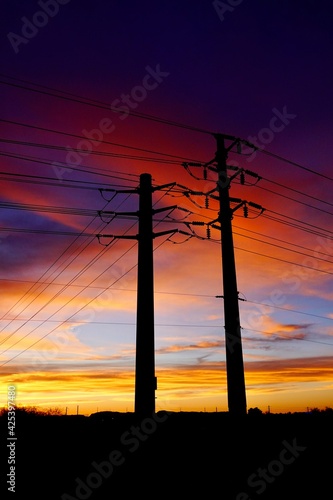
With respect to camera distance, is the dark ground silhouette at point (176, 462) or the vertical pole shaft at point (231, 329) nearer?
the dark ground silhouette at point (176, 462)

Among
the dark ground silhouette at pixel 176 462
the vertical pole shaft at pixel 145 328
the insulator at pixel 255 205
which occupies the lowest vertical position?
the dark ground silhouette at pixel 176 462

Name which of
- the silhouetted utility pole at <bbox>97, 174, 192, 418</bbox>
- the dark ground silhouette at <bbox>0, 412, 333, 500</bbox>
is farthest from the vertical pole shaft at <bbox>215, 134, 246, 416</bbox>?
the silhouetted utility pole at <bbox>97, 174, 192, 418</bbox>

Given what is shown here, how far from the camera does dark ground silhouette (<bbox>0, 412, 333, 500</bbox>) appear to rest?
1584 cm

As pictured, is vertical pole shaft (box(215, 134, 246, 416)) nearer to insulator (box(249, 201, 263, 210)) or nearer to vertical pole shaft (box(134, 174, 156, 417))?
vertical pole shaft (box(134, 174, 156, 417))

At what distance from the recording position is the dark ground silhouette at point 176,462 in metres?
15.8

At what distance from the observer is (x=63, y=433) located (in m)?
28.5

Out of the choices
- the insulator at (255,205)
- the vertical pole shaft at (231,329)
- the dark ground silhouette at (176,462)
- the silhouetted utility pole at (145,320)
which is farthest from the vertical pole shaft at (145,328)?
the insulator at (255,205)

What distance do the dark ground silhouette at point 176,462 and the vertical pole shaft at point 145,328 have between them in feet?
3.12

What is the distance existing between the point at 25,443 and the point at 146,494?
13.1 metres

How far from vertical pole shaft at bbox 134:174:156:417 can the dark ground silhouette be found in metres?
0.95

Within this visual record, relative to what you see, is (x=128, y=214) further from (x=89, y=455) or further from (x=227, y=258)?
(x=89, y=455)

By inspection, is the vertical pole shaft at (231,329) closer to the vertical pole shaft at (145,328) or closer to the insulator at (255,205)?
the vertical pole shaft at (145,328)

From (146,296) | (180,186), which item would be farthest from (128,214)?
(146,296)

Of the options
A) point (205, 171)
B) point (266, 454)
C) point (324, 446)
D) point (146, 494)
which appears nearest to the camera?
point (146, 494)
